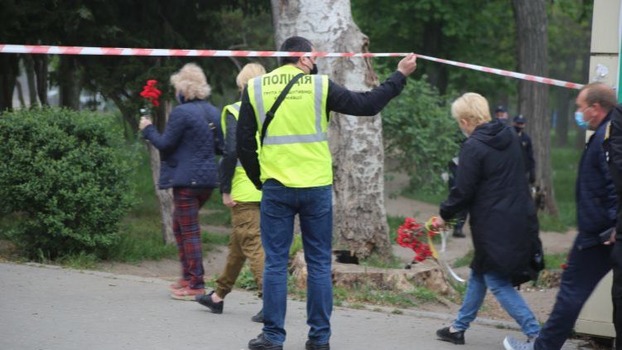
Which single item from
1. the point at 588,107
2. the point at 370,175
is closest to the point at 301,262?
the point at 370,175

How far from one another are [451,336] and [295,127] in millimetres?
1789

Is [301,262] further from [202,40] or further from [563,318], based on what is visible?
[202,40]

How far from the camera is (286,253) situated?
20.0ft

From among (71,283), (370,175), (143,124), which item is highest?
(143,124)

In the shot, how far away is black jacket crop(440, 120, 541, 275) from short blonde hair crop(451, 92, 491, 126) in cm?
12

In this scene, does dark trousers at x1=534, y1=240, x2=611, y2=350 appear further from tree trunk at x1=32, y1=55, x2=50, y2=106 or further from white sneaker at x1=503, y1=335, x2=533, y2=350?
Result: tree trunk at x1=32, y1=55, x2=50, y2=106

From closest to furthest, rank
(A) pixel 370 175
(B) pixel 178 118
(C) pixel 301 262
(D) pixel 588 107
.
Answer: (D) pixel 588 107 → (B) pixel 178 118 → (C) pixel 301 262 → (A) pixel 370 175

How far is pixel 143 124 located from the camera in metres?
7.38

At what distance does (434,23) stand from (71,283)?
62.8 ft

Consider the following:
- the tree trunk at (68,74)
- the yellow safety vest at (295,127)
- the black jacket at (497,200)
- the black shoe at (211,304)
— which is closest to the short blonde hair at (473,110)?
the black jacket at (497,200)

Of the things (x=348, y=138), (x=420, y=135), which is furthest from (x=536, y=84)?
(x=348, y=138)

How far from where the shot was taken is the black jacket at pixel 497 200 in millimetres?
6074

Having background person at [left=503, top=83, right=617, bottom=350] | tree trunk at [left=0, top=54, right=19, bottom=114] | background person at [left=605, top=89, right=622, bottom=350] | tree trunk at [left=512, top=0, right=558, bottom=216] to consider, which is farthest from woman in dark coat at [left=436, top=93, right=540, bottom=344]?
tree trunk at [left=512, top=0, right=558, bottom=216]

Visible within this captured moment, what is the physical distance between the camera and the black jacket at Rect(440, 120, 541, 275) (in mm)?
6074
